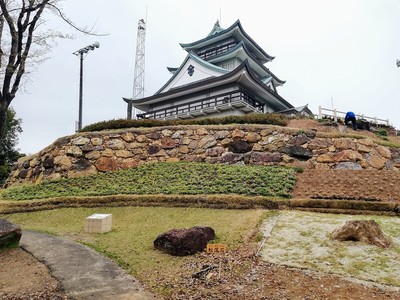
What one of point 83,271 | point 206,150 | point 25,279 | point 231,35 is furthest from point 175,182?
point 231,35

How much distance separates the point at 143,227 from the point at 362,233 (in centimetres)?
570

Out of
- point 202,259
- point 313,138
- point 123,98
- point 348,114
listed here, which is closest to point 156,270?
point 202,259

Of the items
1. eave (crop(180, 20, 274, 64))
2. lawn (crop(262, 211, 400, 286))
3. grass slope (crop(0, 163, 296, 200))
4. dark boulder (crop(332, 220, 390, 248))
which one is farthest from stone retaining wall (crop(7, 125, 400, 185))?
eave (crop(180, 20, 274, 64))

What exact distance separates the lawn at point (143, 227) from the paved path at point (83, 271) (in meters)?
0.30

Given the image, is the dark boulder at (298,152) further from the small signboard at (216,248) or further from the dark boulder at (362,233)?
the small signboard at (216,248)

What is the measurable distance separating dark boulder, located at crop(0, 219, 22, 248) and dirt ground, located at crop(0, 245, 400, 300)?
3.61ft

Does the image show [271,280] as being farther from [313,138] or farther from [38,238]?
[313,138]

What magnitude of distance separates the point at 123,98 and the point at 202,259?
30807 millimetres

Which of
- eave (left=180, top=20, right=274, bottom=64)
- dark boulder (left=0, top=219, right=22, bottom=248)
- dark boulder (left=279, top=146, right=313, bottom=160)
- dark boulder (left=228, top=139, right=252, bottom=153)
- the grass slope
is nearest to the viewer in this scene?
dark boulder (left=0, top=219, right=22, bottom=248)

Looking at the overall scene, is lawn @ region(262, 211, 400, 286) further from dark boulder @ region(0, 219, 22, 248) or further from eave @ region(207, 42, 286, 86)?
eave @ region(207, 42, 286, 86)

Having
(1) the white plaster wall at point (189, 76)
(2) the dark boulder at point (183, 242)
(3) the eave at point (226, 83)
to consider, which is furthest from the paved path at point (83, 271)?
(1) the white plaster wall at point (189, 76)

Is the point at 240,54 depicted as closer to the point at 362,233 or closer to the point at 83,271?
the point at 362,233

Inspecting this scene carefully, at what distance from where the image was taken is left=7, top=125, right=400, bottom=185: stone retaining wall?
16078 mm

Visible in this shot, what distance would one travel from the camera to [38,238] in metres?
8.62
